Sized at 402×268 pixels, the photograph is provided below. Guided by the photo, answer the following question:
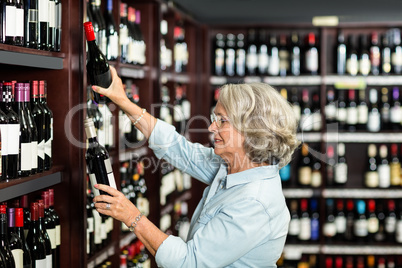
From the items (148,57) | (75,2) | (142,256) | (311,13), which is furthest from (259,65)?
(75,2)

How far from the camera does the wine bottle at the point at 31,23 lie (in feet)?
5.66

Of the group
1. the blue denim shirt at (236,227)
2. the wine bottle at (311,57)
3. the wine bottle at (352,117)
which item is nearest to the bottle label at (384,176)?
the wine bottle at (352,117)

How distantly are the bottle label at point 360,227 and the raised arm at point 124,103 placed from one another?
2.94 m

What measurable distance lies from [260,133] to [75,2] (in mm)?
847

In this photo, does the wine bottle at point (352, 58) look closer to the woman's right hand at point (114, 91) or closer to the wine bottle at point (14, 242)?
the woman's right hand at point (114, 91)

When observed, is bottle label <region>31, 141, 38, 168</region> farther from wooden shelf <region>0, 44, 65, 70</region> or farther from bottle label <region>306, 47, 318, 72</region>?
bottle label <region>306, 47, 318, 72</region>

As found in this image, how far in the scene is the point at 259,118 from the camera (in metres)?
1.71

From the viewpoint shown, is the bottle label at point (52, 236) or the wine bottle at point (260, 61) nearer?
the bottle label at point (52, 236)

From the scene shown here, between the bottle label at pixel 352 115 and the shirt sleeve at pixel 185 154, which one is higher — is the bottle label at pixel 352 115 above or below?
above

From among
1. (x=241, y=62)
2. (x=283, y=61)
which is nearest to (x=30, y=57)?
(x=241, y=62)

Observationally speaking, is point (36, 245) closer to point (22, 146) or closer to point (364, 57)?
point (22, 146)

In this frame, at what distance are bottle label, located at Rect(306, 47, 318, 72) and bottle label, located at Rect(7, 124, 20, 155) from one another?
3256mm

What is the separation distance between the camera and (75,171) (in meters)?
1.98

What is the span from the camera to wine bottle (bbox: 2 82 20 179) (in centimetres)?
162
